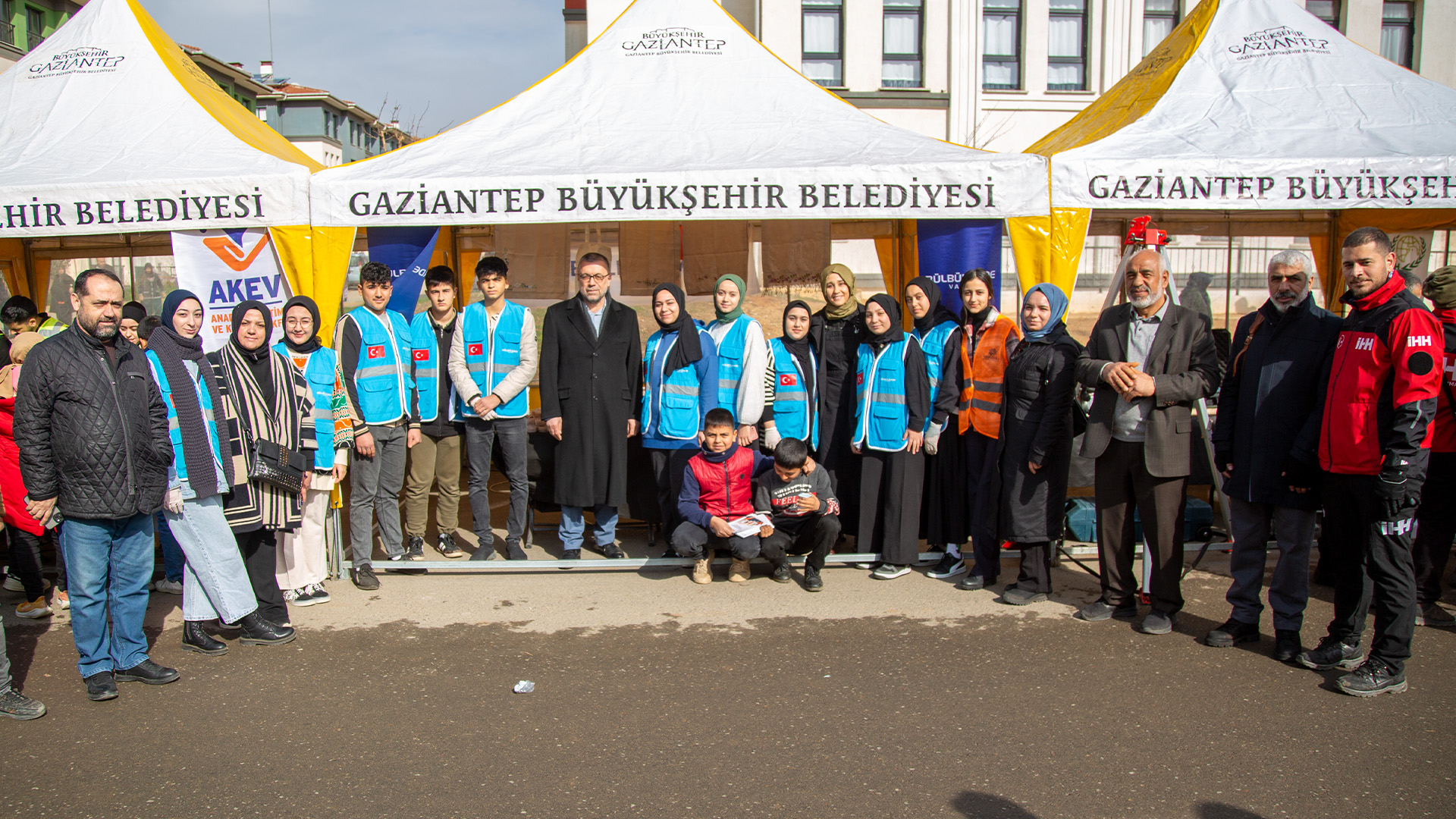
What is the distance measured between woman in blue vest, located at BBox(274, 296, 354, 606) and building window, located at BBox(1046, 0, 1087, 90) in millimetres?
20679

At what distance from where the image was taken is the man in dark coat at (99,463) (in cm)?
363

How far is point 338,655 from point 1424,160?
6900 mm

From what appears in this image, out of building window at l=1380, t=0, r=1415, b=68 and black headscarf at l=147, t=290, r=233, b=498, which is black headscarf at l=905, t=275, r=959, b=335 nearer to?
black headscarf at l=147, t=290, r=233, b=498

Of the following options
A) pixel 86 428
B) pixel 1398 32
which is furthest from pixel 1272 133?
pixel 1398 32

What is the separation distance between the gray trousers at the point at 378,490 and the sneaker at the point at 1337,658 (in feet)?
15.8

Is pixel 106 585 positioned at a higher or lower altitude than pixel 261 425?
lower

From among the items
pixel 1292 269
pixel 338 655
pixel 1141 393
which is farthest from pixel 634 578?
pixel 1292 269

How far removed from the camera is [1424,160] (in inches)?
227

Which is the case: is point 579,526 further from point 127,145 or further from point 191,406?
point 127,145

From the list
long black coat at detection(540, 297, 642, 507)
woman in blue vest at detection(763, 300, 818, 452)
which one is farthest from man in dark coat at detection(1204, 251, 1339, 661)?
long black coat at detection(540, 297, 642, 507)

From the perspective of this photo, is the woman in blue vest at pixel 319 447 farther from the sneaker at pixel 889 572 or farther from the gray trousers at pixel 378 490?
the sneaker at pixel 889 572

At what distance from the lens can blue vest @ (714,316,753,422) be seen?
565 centimetres

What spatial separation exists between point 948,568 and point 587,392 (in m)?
2.45

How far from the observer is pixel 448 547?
19.3ft
